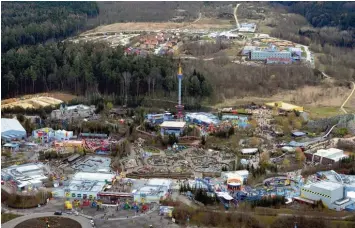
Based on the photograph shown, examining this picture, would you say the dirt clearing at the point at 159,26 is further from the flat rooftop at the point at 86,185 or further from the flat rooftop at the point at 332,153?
the flat rooftop at the point at 86,185

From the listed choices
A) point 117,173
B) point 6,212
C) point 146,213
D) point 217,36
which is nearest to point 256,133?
point 117,173

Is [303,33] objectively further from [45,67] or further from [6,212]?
[6,212]

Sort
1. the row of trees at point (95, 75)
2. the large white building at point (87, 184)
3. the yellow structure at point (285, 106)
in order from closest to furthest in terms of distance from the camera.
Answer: the large white building at point (87, 184) → the yellow structure at point (285, 106) → the row of trees at point (95, 75)

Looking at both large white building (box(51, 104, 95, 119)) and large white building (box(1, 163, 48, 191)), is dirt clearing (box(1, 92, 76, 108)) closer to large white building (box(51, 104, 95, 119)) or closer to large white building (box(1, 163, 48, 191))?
large white building (box(51, 104, 95, 119))

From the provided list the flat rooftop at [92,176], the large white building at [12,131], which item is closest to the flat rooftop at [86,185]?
the flat rooftop at [92,176]

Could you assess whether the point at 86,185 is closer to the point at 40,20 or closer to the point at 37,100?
the point at 37,100


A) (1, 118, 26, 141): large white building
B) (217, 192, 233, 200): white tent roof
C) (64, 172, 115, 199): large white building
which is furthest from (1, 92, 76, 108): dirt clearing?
(217, 192, 233, 200): white tent roof
